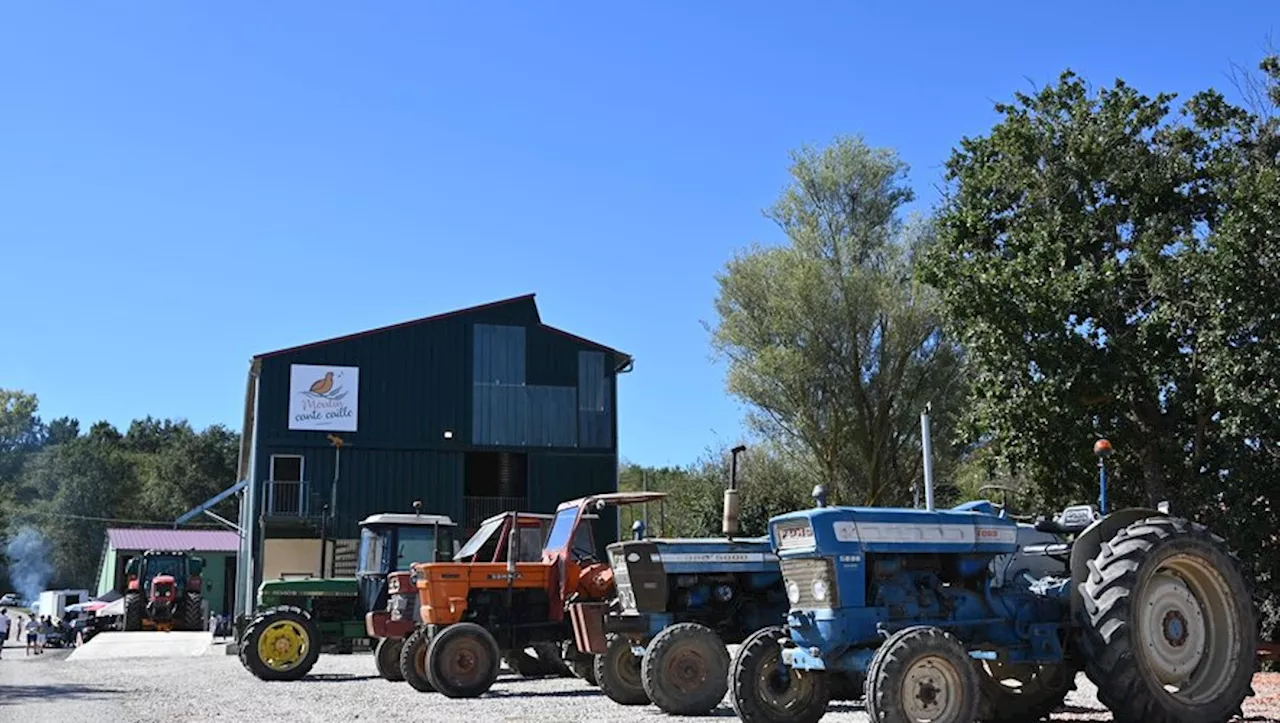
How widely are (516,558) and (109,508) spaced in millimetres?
76612

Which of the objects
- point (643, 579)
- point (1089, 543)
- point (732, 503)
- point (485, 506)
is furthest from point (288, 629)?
point (485, 506)

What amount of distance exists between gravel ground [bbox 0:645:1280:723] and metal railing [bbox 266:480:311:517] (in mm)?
13780

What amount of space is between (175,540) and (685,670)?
4982 centimetres

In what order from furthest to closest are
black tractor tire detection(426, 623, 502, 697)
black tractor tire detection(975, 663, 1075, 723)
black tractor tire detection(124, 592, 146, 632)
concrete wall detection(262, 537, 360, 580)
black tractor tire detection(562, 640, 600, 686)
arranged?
1. black tractor tire detection(124, 592, 146, 632)
2. concrete wall detection(262, 537, 360, 580)
3. black tractor tire detection(562, 640, 600, 686)
4. black tractor tire detection(426, 623, 502, 697)
5. black tractor tire detection(975, 663, 1075, 723)

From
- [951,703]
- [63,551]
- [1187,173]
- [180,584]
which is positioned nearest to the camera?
[951,703]

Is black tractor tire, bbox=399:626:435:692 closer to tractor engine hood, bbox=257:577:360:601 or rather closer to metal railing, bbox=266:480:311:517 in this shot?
tractor engine hood, bbox=257:577:360:601

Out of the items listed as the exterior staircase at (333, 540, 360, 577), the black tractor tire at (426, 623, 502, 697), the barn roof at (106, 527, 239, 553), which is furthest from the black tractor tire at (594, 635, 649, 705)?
the barn roof at (106, 527, 239, 553)

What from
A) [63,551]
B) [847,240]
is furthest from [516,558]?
[63,551]

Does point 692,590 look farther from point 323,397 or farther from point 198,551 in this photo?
point 198,551

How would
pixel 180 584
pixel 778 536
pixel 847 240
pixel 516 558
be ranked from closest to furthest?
pixel 778 536
pixel 516 558
pixel 847 240
pixel 180 584

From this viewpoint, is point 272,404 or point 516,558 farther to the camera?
point 272,404

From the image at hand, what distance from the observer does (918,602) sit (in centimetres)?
875

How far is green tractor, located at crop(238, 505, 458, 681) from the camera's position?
1880cm

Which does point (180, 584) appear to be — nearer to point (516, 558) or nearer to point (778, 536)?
point (516, 558)
